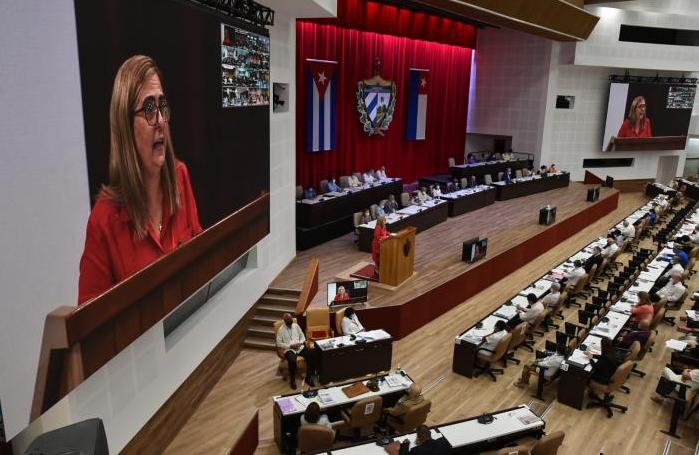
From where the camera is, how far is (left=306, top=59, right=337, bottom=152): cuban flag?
13516mm

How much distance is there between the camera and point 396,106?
17156mm

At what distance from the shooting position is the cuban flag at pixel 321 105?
13.5 metres

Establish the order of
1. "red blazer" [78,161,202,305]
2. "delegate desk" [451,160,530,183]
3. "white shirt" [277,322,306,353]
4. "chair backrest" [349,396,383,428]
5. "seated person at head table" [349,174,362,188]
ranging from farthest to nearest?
"delegate desk" [451,160,530,183], "seated person at head table" [349,174,362,188], "white shirt" [277,322,306,353], "chair backrest" [349,396,383,428], "red blazer" [78,161,202,305]

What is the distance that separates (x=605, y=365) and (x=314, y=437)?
13.7ft

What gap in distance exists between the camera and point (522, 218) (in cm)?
1553

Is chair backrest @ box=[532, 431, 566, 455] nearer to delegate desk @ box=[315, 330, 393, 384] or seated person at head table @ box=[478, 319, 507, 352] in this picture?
seated person at head table @ box=[478, 319, 507, 352]

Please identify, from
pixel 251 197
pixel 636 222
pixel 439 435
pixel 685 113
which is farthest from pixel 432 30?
pixel 439 435

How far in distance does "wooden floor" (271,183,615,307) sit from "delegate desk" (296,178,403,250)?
25 cm

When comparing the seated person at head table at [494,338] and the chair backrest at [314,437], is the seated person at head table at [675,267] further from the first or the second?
the chair backrest at [314,437]

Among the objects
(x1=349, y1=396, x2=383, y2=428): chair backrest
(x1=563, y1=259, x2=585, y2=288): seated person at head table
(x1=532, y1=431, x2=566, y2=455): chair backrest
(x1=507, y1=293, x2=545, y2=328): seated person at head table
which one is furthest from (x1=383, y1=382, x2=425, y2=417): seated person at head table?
(x1=563, y1=259, x2=585, y2=288): seated person at head table

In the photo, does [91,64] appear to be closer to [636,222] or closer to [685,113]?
[636,222]

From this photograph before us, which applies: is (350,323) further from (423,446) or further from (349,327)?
(423,446)

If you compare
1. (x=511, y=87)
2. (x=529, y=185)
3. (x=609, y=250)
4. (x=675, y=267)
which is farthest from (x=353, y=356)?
(x=511, y=87)

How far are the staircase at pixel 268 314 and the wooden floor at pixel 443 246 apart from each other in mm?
226
